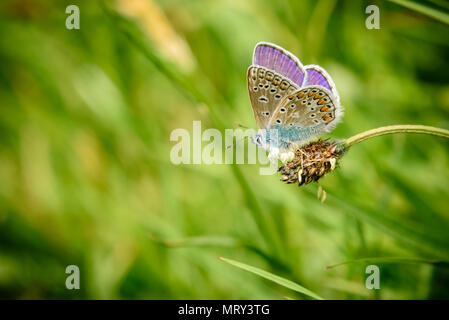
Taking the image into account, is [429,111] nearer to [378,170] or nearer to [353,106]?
[353,106]

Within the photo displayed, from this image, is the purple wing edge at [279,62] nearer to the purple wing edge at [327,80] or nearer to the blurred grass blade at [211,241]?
the purple wing edge at [327,80]

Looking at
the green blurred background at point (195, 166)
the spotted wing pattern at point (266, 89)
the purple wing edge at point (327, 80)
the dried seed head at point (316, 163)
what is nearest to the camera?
the dried seed head at point (316, 163)

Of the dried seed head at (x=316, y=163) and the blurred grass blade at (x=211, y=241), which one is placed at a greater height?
the dried seed head at (x=316, y=163)

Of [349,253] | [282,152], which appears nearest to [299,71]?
[282,152]

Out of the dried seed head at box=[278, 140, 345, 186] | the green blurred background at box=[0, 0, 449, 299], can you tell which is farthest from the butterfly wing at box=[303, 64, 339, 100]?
the green blurred background at box=[0, 0, 449, 299]

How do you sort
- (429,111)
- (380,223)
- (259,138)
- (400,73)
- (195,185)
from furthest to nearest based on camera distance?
(195,185), (400,73), (429,111), (259,138), (380,223)

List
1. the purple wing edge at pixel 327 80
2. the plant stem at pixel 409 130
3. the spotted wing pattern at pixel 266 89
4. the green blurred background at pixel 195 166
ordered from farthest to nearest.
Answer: the green blurred background at pixel 195 166 < the spotted wing pattern at pixel 266 89 < the purple wing edge at pixel 327 80 < the plant stem at pixel 409 130


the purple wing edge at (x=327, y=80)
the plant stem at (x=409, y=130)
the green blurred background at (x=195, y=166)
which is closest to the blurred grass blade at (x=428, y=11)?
the purple wing edge at (x=327, y=80)

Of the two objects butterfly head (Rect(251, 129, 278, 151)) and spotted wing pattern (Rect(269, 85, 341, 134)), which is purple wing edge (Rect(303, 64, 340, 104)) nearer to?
spotted wing pattern (Rect(269, 85, 341, 134))

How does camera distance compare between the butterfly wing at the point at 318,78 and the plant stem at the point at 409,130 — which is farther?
the butterfly wing at the point at 318,78
